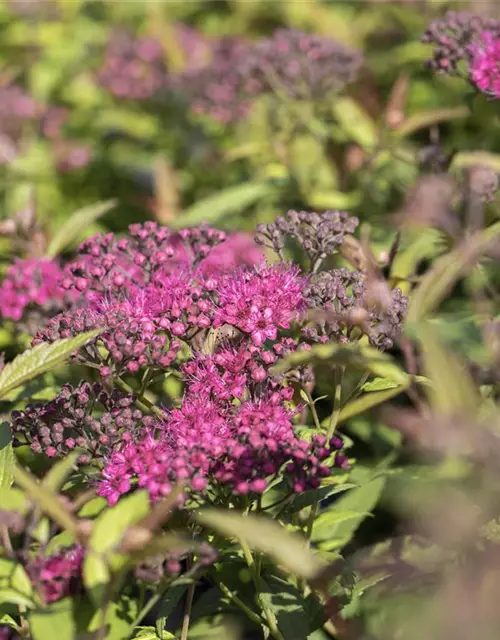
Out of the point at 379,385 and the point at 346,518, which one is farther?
the point at 346,518

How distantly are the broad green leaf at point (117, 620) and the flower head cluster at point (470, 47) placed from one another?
56.4 inches

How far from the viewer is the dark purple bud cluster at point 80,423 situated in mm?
1479

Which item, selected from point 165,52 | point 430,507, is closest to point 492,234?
point 430,507

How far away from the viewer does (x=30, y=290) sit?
2.15 metres

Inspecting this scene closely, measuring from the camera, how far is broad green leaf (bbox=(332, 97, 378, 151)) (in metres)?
2.73

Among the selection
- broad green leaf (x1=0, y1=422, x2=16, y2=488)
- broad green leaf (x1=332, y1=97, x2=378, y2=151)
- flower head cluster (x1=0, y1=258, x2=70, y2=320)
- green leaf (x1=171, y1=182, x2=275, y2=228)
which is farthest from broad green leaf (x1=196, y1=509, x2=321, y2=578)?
broad green leaf (x1=332, y1=97, x2=378, y2=151)

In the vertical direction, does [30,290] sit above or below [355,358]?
below

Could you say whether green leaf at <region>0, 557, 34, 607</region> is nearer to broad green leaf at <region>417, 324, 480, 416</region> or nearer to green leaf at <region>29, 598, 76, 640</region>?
green leaf at <region>29, 598, 76, 640</region>

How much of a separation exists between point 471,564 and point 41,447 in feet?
2.66

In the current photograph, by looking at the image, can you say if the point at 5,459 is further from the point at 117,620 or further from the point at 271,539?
the point at 271,539

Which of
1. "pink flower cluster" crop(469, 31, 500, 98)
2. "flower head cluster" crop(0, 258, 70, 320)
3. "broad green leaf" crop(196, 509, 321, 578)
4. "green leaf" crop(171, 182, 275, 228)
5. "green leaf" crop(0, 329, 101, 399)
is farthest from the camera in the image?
"green leaf" crop(171, 182, 275, 228)

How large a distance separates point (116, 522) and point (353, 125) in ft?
6.38

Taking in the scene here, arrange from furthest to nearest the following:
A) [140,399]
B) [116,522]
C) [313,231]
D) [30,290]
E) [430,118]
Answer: [430,118]
[30,290]
[313,231]
[140,399]
[116,522]

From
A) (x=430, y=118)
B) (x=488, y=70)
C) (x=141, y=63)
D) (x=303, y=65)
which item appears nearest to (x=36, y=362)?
(x=488, y=70)
